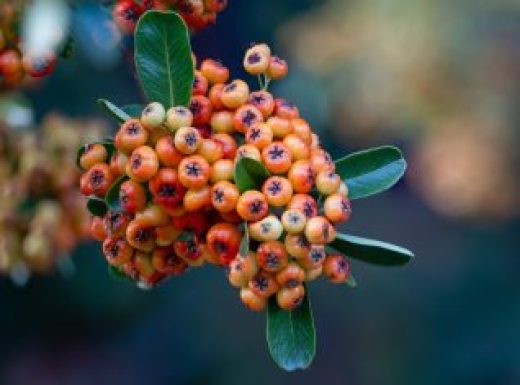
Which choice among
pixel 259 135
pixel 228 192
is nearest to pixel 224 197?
pixel 228 192

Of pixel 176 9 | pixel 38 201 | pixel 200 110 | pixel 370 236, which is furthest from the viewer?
pixel 370 236

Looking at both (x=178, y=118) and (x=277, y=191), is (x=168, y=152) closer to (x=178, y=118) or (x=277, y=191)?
(x=178, y=118)

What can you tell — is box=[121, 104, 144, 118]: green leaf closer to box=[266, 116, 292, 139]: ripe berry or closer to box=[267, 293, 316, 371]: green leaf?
box=[266, 116, 292, 139]: ripe berry

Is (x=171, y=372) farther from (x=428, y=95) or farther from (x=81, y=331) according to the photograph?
(x=428, y=95)

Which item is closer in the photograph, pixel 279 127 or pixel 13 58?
pixel 279 127

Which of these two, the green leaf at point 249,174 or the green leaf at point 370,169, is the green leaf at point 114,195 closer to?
the green leaf at point 249,174

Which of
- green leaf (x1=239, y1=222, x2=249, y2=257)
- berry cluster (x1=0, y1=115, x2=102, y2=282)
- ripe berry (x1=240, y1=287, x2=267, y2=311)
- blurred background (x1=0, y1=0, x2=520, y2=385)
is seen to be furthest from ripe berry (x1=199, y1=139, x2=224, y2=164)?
blurred background (x1=0, y1=0, x2=520, y2=385)
